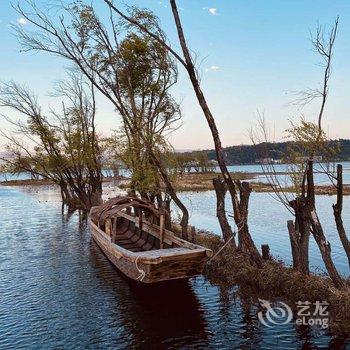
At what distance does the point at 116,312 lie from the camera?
47.7 feet

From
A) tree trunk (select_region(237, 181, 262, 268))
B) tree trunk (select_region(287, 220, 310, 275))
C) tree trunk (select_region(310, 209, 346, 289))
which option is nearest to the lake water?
tree trunk (select_region(237, 181, 262, 268))

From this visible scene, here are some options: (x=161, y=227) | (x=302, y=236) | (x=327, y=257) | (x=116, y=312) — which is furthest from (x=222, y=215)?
(x=116, y=312)

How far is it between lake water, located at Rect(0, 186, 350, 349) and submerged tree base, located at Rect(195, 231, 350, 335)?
52cm

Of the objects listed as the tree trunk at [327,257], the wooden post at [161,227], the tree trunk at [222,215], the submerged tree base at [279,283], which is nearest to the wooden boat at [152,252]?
the wooden post at [161,227]

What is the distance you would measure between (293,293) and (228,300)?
2.51 metres

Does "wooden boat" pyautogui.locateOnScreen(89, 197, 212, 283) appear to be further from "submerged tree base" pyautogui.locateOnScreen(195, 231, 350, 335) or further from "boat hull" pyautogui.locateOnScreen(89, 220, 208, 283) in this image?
"submerged tree base" pyautogui.locateOnScreen(195, 231, 350, 335)

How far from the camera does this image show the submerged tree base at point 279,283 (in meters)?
12.2

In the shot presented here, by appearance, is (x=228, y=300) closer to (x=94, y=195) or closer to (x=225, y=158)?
(x=225, y=158)

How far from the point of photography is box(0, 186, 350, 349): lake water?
11789 millimetres

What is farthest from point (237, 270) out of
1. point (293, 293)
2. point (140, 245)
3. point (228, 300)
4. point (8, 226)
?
point (8, 226)

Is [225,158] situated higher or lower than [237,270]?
higher

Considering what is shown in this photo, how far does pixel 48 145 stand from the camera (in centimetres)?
4941

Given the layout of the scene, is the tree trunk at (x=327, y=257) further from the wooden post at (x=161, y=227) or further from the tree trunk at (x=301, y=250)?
the wooden post at (x=161, y=227)

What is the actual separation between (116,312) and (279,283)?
6.26 metres
